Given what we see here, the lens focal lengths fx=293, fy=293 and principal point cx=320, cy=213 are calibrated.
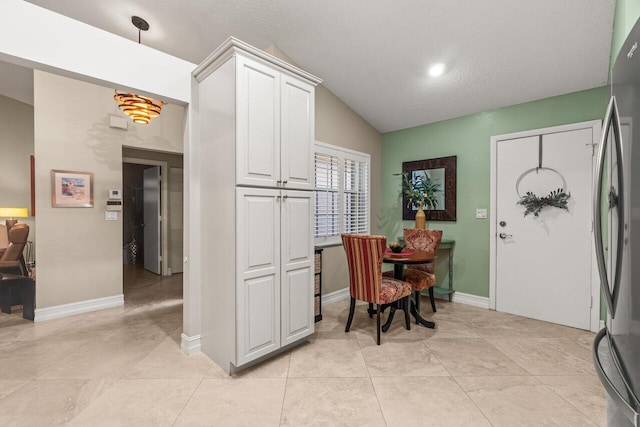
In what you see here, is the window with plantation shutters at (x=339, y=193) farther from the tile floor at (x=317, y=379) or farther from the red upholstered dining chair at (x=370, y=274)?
the tile floor at (x=317, y=379)

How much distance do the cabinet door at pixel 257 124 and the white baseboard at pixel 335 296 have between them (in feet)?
6.82

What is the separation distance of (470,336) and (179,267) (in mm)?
5067

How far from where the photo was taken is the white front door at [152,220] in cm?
554

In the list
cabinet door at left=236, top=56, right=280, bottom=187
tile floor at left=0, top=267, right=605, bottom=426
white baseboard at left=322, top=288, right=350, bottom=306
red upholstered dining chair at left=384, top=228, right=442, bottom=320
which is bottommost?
tile floor at left=0, top=267, right=605, bottom=426

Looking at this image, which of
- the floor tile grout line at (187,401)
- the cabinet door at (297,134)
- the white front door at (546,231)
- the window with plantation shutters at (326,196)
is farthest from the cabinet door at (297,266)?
the white front door at (546,231)

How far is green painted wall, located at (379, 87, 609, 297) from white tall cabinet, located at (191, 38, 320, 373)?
2.27 meters

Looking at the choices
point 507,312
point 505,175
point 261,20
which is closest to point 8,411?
point 261,20

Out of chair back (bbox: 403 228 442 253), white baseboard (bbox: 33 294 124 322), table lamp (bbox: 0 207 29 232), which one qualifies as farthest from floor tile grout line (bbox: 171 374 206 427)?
table lamp (bbox: 0 207 29 232)

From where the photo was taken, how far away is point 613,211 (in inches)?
37.9

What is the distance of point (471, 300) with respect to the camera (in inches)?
151

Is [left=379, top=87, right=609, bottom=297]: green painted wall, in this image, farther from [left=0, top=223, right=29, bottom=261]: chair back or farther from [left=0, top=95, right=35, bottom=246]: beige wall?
[left=0, top=95, right=35, bottom=246]: beige wall

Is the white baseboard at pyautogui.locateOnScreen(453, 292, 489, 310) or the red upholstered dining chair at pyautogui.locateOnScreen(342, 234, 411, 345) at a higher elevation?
the red upholstered dining chair at pyautogui.locateOnScreen(342, 234, 411, 345)

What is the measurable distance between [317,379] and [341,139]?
2.95m

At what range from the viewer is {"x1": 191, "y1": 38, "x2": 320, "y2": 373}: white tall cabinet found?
2.13 metres
